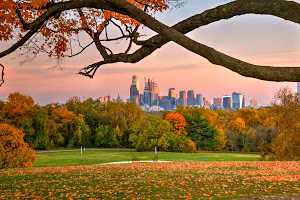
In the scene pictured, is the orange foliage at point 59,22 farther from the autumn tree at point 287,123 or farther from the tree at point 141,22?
the autumn tree at point 287,123

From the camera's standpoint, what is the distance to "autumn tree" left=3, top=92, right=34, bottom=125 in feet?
138

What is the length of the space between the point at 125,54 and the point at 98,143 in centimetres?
4183

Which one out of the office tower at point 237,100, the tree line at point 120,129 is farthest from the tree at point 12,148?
the office tower at point 237,100

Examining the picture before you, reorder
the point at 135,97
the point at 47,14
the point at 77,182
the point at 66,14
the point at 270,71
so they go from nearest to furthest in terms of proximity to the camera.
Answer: the point at 270,71, the point at 47,14, the point at 66,14, the point at 77,182, the point at 135,97

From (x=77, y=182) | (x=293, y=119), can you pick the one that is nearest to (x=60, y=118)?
(x=293, y=119)

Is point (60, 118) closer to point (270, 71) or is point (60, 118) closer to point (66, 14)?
point (66, 14)

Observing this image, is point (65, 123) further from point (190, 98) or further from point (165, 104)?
point (190, 98)

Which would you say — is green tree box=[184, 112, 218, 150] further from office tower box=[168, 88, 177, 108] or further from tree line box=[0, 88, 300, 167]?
office tower box=[168, 88, 177, 108]

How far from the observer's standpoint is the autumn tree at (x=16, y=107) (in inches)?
1658

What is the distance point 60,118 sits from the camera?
4606 centimetres

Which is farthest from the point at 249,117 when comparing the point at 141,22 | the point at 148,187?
the point at 141,22

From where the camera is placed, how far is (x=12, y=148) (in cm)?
1581

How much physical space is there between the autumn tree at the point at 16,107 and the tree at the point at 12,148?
27.1 metres

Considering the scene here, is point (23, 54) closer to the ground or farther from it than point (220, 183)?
farther from it
